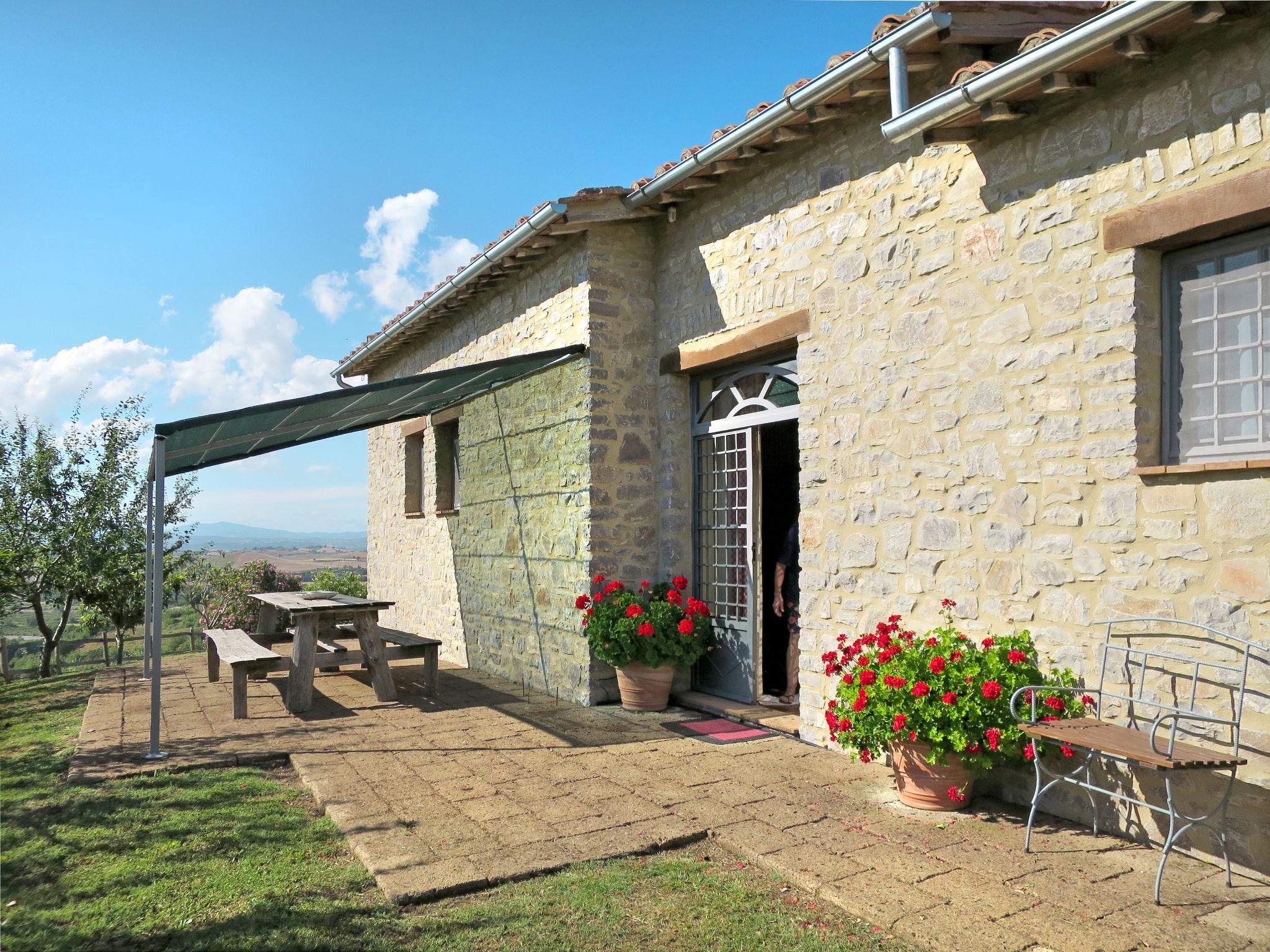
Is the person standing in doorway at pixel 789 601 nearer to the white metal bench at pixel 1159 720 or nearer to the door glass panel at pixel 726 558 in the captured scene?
the door glass panel at pixel 726 558

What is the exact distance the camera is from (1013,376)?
13.0 ft

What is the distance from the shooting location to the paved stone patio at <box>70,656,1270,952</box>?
2.85 meters

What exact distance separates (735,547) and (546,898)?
3.43 metres

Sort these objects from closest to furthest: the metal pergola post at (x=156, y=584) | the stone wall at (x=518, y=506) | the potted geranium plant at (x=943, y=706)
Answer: the potted geranium plant at (x=943, y=706) < the metal pergola post at (x=156, y=584) < the stone wall at (x=518, y=506)

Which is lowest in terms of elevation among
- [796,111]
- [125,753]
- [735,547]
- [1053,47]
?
[125,753]

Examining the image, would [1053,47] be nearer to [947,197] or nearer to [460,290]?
[947,197]

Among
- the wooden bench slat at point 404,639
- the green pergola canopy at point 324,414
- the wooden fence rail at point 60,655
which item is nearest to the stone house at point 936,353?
the green pergola canopy at point 324,414

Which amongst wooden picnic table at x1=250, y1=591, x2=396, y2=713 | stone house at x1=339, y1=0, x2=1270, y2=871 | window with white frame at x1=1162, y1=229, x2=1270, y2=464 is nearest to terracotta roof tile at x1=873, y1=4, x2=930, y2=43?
stone house at x1=339, y1=0, x2=1270, y2=871

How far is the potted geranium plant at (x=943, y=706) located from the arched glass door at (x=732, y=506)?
1.80 meters

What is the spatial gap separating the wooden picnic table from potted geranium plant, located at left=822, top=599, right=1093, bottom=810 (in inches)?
151

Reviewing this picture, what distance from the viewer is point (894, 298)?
4.58m

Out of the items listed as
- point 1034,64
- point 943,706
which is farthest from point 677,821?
point 1034,64

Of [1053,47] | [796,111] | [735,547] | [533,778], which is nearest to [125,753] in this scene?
[533,778]

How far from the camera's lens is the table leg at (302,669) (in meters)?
6.31
